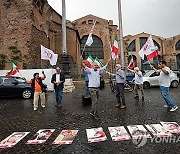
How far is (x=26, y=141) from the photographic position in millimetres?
5566

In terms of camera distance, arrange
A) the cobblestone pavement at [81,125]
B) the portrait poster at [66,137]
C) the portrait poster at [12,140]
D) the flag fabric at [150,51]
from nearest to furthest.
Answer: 1. the cobblestone pavement at [81,125]
2. the portrait poster at [12,140]
3. the portrait poster at [66,137]
4. the flag fabric at [150,51]

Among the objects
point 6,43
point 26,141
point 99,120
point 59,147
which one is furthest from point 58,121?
point 6,43

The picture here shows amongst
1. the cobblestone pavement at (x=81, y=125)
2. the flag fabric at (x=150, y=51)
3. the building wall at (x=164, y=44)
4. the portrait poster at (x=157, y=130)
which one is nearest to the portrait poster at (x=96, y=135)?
the cobblestone pavement at (x=81, y=125)

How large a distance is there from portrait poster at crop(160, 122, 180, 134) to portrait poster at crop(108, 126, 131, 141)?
1.08 m

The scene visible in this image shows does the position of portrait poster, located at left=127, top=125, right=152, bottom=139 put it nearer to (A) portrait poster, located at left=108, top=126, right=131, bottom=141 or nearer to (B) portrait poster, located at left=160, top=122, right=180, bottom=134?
(A) portrait poster, located at left=108, top=126, right=131, bottom=141

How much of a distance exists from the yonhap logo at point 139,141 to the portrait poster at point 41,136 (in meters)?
→ 2.10

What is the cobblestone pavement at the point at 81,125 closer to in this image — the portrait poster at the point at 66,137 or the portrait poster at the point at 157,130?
the portrait poster at the point at 66,137

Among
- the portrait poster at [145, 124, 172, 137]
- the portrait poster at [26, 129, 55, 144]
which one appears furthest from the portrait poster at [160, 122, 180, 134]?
the portrait poster at [26, 129, 55, 144]

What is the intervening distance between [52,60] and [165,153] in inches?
354

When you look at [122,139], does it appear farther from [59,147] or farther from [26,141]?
[26,141]

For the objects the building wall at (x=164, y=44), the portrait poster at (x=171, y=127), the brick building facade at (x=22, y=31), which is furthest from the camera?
the building wall at (x=164, y=44)

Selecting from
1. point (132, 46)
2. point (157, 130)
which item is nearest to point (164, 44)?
point (132, 46)

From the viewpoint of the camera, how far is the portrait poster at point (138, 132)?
18.2 ft

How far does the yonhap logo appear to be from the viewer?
16.2ft
